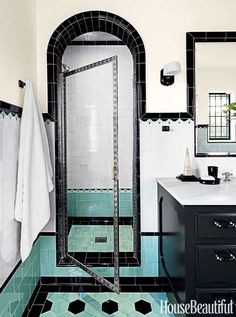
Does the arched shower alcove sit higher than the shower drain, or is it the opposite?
the arched shower alcove

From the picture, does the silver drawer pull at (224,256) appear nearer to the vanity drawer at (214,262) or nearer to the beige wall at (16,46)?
the vanity drawer at (214,262)

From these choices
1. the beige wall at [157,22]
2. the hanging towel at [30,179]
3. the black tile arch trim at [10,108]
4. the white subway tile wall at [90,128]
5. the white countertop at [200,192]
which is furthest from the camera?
the beige wall at [157,22]

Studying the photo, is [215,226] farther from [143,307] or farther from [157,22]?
[157,22]

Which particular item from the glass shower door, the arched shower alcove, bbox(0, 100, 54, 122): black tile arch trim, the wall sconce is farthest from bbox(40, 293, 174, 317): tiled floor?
the wall sconce

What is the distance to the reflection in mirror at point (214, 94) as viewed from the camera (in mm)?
2391

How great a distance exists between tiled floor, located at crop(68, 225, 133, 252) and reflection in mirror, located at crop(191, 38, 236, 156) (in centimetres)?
97

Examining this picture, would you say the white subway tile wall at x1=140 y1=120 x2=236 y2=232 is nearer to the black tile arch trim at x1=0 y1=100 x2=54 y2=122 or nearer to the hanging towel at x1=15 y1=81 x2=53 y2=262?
the hanging towel at x1=15 y1=81 x2=53 y2=262

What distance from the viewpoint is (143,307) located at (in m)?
2.12

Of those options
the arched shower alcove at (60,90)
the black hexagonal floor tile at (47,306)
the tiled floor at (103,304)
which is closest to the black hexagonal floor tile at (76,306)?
the tiled floor at (103,304)

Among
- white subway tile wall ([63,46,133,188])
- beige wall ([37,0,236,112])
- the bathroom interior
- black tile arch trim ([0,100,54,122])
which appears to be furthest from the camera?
beige wall ([37,0,236,112])

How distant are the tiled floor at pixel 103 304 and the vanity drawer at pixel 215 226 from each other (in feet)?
2.80

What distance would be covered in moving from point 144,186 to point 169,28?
1.30 metres

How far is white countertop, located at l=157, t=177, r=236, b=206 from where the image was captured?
1512 mm

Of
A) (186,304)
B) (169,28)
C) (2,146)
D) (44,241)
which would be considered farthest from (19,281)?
(169,28)
